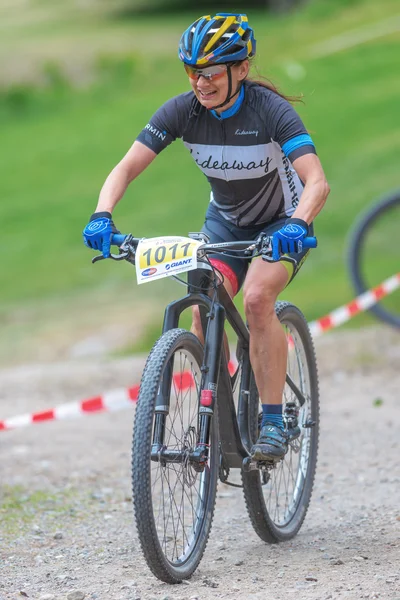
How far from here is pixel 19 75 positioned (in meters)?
28.6

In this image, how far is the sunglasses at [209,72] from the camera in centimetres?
511

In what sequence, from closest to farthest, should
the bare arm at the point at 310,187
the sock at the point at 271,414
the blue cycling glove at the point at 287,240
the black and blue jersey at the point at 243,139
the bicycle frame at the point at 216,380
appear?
the blue cycling glove at the point at 287,240 → the bicycle frame at the point at 216,380 → the bare arm at the point at 310,187 → the black and blue jersey at the point at 243,139 → the sock at the point at 271,414

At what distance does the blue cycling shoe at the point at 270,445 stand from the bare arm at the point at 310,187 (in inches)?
39.8

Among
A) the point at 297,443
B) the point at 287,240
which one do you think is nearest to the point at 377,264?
the point at 297,443

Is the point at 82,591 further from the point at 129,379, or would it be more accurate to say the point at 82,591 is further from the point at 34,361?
the point at 34,361

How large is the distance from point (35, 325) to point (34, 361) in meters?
1.08

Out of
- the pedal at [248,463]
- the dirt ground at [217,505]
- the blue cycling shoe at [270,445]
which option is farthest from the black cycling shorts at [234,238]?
the dirt ground at [217,505]

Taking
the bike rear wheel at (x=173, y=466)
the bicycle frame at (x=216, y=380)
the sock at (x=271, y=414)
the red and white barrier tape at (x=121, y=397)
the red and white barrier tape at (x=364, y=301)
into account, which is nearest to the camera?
the bike rear wheel at (x=173, y=466)

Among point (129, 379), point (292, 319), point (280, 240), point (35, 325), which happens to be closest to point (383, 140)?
point (35, 325)

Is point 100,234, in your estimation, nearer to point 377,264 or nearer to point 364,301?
point 364,301

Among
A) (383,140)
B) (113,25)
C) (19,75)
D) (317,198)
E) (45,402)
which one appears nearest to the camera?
(317,198)

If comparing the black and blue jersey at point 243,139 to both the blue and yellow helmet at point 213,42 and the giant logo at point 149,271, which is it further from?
the giant logo at point 149,271

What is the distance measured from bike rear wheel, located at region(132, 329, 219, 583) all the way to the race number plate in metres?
0.27

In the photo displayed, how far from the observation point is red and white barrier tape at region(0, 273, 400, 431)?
786 cm
